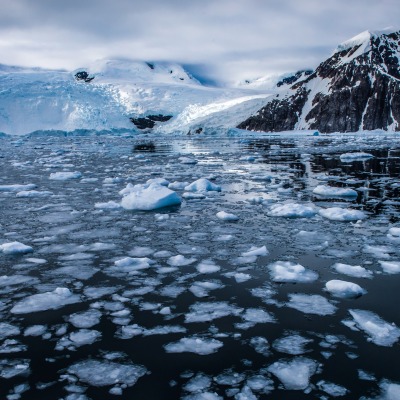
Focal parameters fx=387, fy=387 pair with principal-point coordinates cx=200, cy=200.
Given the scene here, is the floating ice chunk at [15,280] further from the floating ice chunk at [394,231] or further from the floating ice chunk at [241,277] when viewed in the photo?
the floating ice chunk at [394,231]

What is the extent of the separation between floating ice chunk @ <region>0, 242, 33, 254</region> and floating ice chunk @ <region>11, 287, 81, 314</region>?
5.03 ft

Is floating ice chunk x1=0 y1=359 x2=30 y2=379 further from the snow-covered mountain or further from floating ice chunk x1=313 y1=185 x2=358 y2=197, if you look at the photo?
the snow-covered mountain

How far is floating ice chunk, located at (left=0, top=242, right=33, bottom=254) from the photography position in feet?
17.5

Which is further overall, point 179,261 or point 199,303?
point 179,261

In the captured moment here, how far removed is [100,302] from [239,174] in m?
10.8

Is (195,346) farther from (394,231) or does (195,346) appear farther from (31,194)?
(31,194)

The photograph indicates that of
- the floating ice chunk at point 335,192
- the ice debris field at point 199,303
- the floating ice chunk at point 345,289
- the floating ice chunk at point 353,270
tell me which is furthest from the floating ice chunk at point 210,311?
the floating ice chunk at point 335,192

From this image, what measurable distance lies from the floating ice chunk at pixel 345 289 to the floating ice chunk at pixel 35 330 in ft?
9.31

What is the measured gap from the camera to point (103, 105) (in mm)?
92875

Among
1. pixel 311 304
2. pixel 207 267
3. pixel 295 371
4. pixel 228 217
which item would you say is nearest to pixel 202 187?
pixel 228 217

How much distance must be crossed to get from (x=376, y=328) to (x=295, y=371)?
972mm

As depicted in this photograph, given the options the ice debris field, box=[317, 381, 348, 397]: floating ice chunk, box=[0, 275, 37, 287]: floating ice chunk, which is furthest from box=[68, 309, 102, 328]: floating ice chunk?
box=[317, 381, 348, 397]: floating ice chunk

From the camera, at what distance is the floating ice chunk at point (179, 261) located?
16.4 feet

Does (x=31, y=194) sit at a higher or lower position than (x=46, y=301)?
higher
